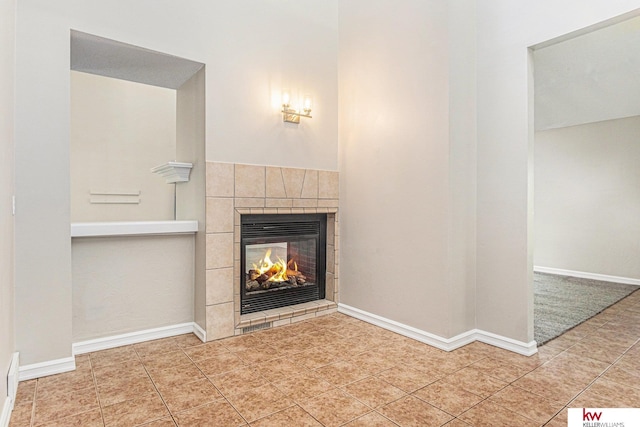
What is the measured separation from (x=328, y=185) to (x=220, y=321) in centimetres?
168

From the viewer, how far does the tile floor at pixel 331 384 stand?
1840mm

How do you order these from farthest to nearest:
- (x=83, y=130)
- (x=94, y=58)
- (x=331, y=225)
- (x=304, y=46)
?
(x=83, y=130) → (x=331, y=225) → (x=304, y=46) → (x=94, y=58)

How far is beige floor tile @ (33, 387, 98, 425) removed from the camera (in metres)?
1.85

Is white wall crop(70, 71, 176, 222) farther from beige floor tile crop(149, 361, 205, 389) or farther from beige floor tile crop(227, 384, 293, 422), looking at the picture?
beige floor tile crop(227, 384, 293, 422)

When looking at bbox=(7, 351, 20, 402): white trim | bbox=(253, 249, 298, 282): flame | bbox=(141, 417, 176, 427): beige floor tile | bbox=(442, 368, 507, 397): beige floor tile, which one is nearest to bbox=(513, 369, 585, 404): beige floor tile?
bbox=(442, 368, 507, 397): beige floor tile

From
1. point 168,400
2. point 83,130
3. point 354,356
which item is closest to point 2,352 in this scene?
point 168,400

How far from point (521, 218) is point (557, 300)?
220 cm

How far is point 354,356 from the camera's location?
260cm

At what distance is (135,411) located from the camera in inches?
74.4

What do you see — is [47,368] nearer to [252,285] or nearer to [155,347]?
[155,347]

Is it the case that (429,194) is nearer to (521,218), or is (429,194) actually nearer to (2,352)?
(521,218)

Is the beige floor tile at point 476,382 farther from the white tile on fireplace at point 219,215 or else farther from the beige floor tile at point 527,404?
the white tile on fireplace at point 219,215

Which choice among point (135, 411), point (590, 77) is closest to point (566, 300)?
point (590, 77)

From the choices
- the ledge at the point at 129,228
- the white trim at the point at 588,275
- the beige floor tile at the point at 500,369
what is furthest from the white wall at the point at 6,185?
the white trim at the point at 588,275
